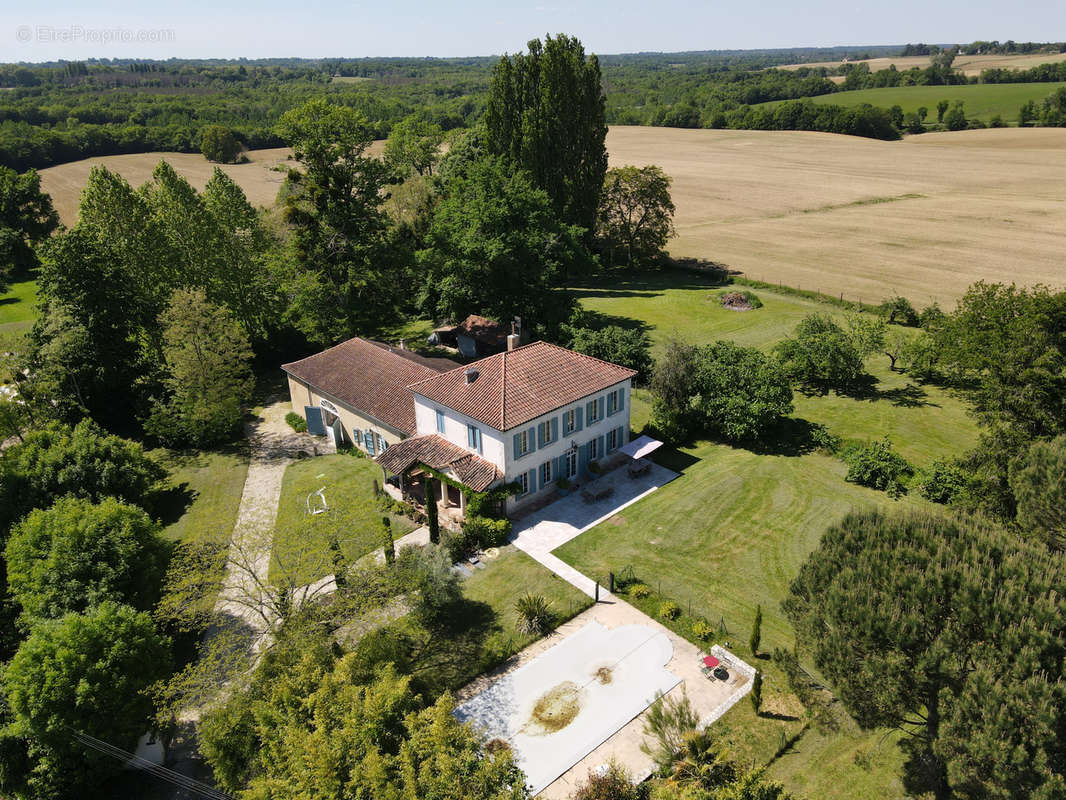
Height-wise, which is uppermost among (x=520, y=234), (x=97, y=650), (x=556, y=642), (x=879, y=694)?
(x=520, y=234)

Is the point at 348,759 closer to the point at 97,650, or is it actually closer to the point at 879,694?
the point at 97,650

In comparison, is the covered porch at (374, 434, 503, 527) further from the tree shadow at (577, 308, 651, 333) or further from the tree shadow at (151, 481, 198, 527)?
the tree shadow at (577, 308, 651, 333)

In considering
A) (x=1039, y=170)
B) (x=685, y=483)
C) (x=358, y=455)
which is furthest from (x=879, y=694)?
(x=1039, y=170)

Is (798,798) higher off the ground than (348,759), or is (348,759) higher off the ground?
(348,759)

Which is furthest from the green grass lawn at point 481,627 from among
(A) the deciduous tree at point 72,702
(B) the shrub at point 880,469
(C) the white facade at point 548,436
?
(B) the shrub at point 880,469

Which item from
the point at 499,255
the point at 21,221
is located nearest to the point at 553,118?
the point at 499,255

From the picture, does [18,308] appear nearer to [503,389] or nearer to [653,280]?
[503,389]

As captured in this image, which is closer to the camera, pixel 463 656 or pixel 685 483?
pixel 463 656

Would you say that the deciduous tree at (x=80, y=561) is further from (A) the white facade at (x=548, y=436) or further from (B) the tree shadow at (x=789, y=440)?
(B) the tree shadow at (x=789, y=440)
